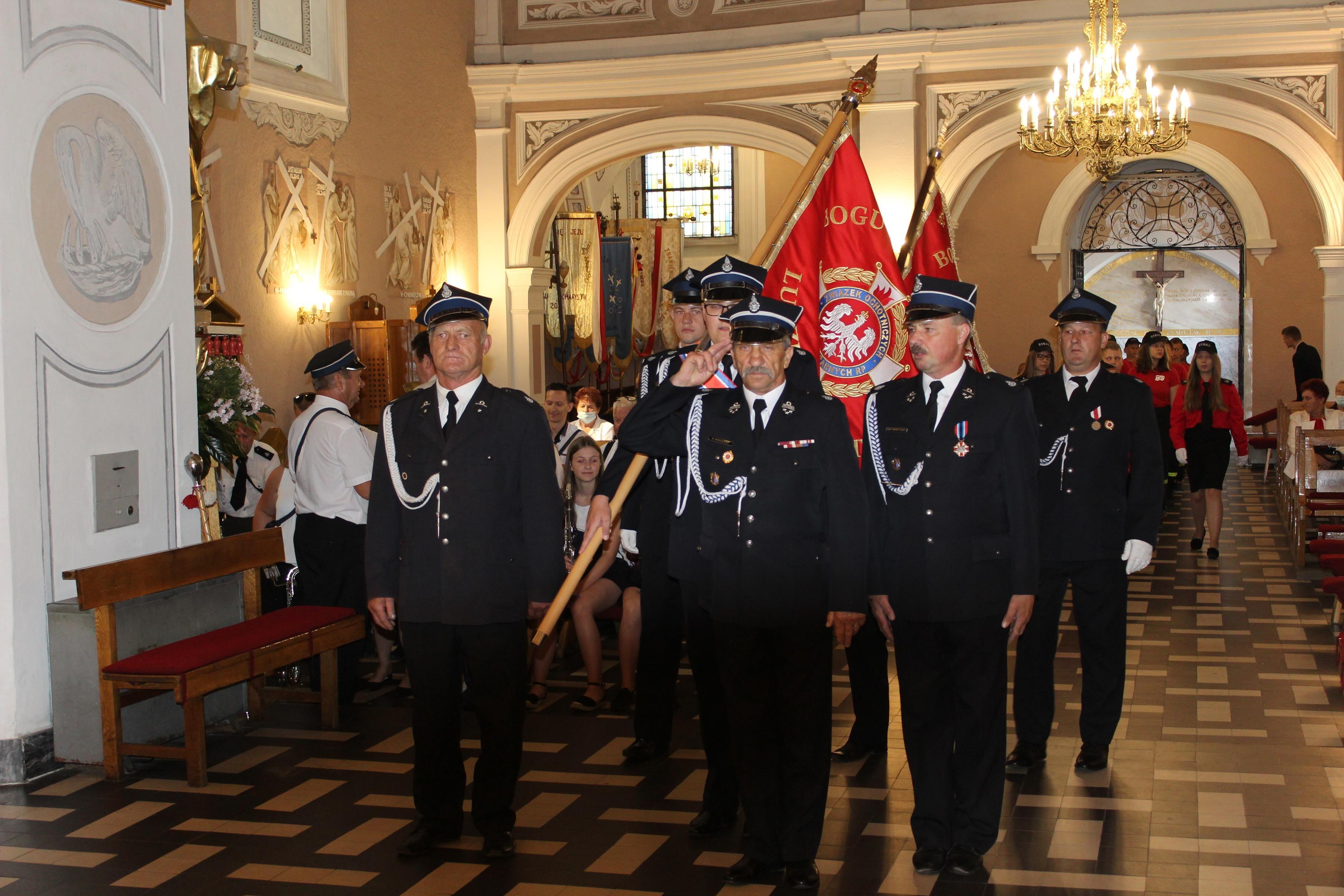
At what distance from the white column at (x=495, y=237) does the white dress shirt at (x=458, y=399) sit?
9.19 metres

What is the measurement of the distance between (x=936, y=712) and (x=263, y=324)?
7.13 metres

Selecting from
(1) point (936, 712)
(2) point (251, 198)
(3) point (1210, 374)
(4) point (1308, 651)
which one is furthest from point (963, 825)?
(2) point (251, 198)

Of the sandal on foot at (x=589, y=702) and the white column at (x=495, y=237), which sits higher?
the white column at (x=495, y=237)

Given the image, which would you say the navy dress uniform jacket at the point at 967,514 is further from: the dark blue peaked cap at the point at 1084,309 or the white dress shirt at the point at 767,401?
the dark blue peaked cap at the point at 1084,309

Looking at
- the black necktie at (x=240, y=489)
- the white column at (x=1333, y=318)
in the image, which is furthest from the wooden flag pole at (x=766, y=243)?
the white column at (x=1333, y=318)

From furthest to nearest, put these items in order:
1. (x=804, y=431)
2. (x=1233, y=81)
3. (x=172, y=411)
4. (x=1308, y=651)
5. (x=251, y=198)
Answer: (x=1233, y=81)
(x=251, y=198)
(x=1308, y=651)
(x=172, y=411)
(x=804, y=431)

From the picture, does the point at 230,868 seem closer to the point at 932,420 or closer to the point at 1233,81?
the point at 932,420

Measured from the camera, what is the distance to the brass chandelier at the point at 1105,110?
416 inches

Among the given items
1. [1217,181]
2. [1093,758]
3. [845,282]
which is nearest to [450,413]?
[845,282]

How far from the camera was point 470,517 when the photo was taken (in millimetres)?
3908

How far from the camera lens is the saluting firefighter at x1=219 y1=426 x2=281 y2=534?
23.4 ft

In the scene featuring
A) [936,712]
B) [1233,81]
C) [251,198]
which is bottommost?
[936,712]

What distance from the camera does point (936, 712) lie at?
3768mm

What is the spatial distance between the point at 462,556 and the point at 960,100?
9.38m
